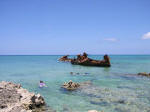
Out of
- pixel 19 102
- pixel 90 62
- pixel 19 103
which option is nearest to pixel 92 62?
pixel 90 62

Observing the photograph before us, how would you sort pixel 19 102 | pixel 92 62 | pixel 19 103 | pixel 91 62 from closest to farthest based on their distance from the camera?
pixel 19 103 → pixel 19 102 → pixel 92 62 → pixel 91 62

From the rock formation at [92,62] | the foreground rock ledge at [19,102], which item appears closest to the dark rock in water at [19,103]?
the foreground rock ledge at [19,102]

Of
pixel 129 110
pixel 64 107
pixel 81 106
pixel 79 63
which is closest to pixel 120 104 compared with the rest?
pixel 129 110

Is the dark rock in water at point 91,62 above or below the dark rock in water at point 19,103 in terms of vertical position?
above

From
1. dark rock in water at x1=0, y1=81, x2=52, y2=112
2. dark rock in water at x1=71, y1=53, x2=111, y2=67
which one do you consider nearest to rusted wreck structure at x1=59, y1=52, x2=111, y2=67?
dark rock in water at x1=71, y1=53, x2=111, y2=67

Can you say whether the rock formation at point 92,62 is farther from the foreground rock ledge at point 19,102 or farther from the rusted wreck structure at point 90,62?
the foreground rock ledge at point 19,102

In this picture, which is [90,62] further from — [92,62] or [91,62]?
[92,62]

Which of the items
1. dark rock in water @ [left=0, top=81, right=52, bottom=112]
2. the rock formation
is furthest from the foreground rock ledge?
the rock formation

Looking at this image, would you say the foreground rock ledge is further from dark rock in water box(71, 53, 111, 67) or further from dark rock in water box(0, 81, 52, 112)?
dark rock in water box(71, 53, 111, 67)

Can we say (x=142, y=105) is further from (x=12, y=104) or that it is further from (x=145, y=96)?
(x=12, y=104)

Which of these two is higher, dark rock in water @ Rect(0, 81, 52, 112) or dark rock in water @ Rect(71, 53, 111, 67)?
dark rock in water @ Rect(71, 53, 111, 67)

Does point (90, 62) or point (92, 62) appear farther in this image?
point (90, 62)

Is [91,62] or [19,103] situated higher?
[91,62]

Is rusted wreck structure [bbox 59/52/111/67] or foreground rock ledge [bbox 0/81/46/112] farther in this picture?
rusted wreck structure [bbox 59/52/111/67]
